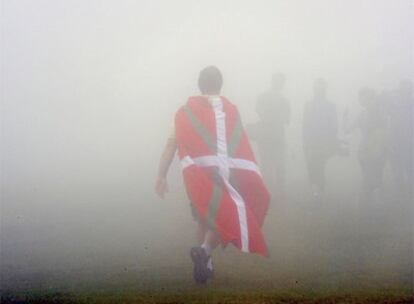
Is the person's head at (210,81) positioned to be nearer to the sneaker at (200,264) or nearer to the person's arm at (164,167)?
the person's arm at (164,167)

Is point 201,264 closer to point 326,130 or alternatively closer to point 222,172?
point 222,172

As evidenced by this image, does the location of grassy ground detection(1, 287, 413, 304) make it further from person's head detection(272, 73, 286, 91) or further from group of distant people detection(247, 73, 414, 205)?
person's head detection(272, 73, 286, 91)

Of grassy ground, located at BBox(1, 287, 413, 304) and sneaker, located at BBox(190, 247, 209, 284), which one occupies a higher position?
sneaker, located at BBox(190, 247, 209, 284)

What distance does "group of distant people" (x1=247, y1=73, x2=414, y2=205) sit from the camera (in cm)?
753

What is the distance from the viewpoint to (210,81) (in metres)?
4.91

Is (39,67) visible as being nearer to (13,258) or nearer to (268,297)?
(13,258)

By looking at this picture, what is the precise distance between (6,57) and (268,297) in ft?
18.8

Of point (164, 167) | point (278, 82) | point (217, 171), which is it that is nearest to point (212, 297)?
point (217, 171)

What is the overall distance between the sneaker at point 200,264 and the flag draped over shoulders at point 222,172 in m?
0.31

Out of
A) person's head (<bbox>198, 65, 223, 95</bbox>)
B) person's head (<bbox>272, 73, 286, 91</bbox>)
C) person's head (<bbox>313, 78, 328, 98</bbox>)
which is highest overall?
person's head (<bbox>272, 73, 286, 91</bbox>)

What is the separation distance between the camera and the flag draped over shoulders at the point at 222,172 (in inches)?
177

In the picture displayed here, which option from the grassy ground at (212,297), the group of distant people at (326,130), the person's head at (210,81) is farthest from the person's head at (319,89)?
the grassy ground at (212,297)

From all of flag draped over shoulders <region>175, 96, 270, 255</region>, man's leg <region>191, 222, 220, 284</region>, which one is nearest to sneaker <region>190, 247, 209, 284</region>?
man's leg <region>191, 222, 220, 284</region>

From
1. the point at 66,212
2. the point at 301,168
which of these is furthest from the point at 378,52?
the point at 66,212
